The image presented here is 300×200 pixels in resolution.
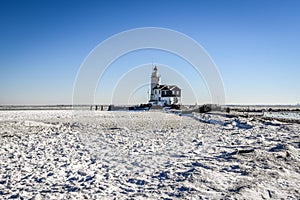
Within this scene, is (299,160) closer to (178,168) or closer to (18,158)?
(178,168)

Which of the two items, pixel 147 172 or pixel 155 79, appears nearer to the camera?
pixel 147 172

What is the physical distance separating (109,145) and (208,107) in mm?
40070

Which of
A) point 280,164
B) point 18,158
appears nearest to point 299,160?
point 280,164

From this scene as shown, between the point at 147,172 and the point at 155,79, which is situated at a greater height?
the point at 155,79

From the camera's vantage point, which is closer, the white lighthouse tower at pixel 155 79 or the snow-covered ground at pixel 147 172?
the snow-covered ground at pixel 147 172

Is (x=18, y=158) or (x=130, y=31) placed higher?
(x=130, y=31)

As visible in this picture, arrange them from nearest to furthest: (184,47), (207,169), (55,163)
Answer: (207,169) < (55,163) < (184,47)

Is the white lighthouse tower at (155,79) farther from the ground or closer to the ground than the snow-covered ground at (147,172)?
farther from the ground

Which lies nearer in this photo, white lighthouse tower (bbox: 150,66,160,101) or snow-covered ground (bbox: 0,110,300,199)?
snow-covered ground (bbox: 0,110,300,199)

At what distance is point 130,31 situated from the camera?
2523cm

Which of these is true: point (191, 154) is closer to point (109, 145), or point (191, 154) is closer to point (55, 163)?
point (109, 145)

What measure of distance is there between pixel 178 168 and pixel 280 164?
2.72 meters

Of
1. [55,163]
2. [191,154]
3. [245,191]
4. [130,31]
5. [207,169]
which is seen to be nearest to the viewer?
[245,191]

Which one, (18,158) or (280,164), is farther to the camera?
(18,158)
